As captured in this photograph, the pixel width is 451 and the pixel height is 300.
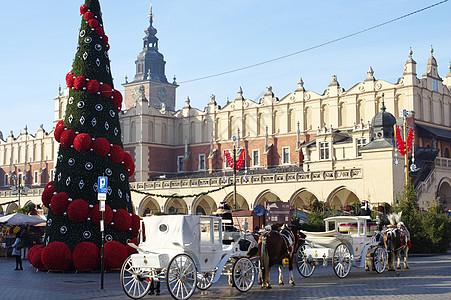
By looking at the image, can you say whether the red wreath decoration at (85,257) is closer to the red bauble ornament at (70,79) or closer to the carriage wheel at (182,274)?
the red bauble ornament at (70,79)

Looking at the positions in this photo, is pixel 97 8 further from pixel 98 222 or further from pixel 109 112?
pixel 98 222

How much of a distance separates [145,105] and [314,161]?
23465 millimetres

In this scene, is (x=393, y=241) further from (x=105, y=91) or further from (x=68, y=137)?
(x=68, y=137)

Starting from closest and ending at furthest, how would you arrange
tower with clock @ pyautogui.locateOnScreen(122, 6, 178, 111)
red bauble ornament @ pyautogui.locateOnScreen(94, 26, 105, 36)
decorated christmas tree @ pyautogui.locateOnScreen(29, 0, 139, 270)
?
decorated christmas tree @ pyautogui.locateOnScreen(29, 0, 139, 270) → red bauble ornament @ pyautogui.locateOnScreen(94, 26, 105, 36) → tower with clock @ pyautogui.locateOnScreen(122, 6, 178, 111)

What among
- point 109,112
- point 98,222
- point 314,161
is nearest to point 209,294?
point 98,222

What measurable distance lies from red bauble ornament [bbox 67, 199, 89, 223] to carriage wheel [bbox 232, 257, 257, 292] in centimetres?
727

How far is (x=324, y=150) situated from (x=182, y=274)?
40042mm

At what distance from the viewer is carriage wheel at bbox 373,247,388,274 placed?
59.0ft

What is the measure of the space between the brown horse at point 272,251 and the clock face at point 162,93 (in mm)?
86549

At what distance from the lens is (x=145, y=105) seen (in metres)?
67.4

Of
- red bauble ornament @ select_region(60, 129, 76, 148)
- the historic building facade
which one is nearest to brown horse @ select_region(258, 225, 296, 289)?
red bauble ornament @ select_region(60, 129, 76, 148)

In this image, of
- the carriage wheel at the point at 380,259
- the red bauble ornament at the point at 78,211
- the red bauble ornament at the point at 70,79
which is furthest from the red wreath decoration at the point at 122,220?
the carriage wheel at the point at 380,259

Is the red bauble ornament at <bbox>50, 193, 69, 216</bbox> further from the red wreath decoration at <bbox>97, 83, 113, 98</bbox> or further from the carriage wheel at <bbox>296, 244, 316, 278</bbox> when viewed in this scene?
the carriage wheel at <bbox>296, 244, 316, 278</bbox>

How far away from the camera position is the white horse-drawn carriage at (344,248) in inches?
654
